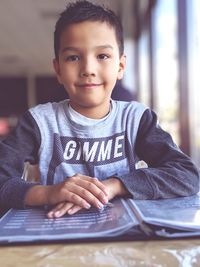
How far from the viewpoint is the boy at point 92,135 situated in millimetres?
694

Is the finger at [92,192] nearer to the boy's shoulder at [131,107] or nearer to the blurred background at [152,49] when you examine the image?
the boy's shoulder at [131,107]

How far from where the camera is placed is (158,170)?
71 cm

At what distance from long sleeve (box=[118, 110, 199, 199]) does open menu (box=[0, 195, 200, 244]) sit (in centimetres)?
6

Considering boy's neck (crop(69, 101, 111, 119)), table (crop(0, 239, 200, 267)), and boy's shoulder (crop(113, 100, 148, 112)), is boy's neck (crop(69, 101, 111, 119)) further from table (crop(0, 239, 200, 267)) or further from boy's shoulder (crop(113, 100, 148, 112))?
table (crop(0, 239, 200, 267))

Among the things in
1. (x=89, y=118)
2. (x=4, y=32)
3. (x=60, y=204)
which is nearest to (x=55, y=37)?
(x=89, y=118)

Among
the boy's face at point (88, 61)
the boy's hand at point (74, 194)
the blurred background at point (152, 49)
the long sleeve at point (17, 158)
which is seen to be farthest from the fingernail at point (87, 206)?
the blurred background at point (152, 49)

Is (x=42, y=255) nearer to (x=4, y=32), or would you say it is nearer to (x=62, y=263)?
(x=62, y=263)

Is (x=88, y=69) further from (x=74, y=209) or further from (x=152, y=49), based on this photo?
(x=152, y=49)

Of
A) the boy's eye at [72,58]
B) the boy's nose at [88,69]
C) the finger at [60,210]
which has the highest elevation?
the boy's eye at [72,58]

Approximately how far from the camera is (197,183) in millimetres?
738

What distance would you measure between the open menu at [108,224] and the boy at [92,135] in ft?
0.26

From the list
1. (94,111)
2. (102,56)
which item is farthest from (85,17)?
(94,111)

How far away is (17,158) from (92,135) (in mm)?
160

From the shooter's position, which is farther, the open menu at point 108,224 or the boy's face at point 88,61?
the boy's face at point 88,61
